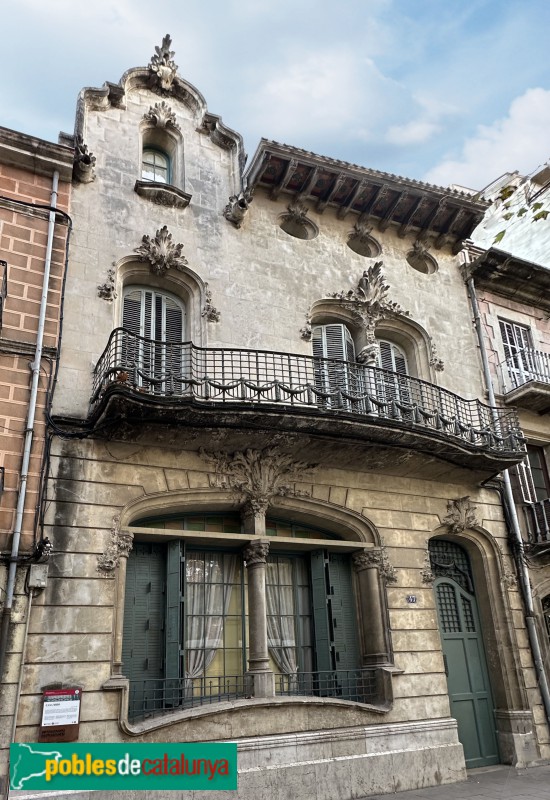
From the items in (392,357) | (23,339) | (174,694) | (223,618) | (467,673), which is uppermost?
(392,357)

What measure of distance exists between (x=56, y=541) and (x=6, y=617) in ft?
4.16

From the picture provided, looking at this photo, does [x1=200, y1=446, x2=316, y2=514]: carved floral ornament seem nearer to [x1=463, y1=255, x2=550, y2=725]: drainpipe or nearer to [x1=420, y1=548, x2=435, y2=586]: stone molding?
[x1=420, y1=548, x2=435, y2=586]: stone molding

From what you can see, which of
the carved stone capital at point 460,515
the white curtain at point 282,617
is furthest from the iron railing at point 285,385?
the white curtain at point 282,617

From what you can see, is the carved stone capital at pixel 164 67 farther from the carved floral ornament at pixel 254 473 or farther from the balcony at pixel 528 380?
the balcony at pixel 528 380

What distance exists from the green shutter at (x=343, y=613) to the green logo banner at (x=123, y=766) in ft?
9.79

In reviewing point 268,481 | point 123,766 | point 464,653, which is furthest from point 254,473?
point 464,653

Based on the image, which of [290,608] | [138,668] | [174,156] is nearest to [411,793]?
[290,608]

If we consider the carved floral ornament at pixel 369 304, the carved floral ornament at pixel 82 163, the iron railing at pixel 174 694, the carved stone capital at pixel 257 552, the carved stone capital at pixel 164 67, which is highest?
the carved stone capital at pixel 164 67

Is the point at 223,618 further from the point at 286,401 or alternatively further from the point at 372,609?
the point at 286,401

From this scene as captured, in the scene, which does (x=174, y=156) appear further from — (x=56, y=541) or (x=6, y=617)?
(x=6, y=617)

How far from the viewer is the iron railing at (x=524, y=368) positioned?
1582cm

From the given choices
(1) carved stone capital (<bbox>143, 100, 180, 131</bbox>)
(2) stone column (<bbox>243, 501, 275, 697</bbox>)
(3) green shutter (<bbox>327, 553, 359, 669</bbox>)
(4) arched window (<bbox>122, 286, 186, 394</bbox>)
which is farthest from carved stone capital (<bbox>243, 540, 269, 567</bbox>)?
(1) carved stone capital (<bbox>143, 100, 180, 131</bbox>)

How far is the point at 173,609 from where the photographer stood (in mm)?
10438

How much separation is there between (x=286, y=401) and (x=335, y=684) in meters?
5.18
